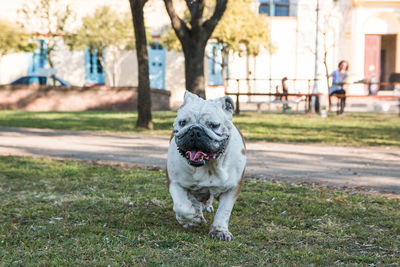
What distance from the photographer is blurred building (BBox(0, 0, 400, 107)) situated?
28.6m

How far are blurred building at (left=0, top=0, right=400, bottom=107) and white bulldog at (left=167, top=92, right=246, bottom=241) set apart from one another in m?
23.9

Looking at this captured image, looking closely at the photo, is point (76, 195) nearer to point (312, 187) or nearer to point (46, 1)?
point (312, 187)

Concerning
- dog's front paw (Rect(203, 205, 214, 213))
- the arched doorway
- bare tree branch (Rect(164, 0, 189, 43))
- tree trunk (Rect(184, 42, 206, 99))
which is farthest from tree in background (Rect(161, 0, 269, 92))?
dog's front paw (Rect(203, 205, 214, 213))

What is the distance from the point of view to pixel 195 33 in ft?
43.0

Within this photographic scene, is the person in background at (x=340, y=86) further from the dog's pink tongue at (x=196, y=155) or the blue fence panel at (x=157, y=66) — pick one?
the dog's pink tongue at (x=196, y=155)

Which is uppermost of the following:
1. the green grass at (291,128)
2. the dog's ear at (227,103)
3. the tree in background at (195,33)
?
the tree in background at (195,33)

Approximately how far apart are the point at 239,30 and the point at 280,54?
6578 millimetres

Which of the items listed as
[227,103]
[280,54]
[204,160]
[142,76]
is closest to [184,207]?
[204,160]

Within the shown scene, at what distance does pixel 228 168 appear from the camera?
425 centimetres

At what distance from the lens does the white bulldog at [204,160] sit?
3.85 meters

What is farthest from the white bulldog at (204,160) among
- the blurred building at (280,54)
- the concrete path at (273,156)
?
the blurred building at (280,54)

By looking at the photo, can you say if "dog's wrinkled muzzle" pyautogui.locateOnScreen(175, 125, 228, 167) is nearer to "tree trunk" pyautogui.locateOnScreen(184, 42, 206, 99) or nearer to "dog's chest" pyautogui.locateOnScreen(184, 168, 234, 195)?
"dog's chest" pyautogui.locateOnScreen(184, 168, 234, 195)

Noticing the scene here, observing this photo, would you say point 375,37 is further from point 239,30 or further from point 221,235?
point 221,235

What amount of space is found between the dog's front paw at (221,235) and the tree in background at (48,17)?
2328 cm
